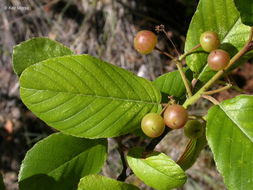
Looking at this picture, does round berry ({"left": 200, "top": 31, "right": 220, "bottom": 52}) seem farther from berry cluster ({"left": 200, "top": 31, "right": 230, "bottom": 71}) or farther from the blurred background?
the blurred background

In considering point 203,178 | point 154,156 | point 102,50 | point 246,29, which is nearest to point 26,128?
point 102,50

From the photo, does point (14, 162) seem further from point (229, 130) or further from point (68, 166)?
point (229, 130)

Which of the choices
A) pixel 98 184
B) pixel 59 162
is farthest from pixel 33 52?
pixel 98 184

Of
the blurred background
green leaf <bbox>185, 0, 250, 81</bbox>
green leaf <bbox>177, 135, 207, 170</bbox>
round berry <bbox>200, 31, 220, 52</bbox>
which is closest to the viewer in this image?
round berry <bbox>200, 31, 220, 52</bbox>

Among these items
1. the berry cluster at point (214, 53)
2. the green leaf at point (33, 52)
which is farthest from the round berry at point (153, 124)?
the green leaf at point (33, 52)

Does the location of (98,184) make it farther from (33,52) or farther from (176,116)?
(33,52)

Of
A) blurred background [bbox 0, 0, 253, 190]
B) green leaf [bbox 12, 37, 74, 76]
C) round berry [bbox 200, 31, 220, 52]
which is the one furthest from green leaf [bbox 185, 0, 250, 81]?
blurred background [bbox 0, 0, 253, 190]
